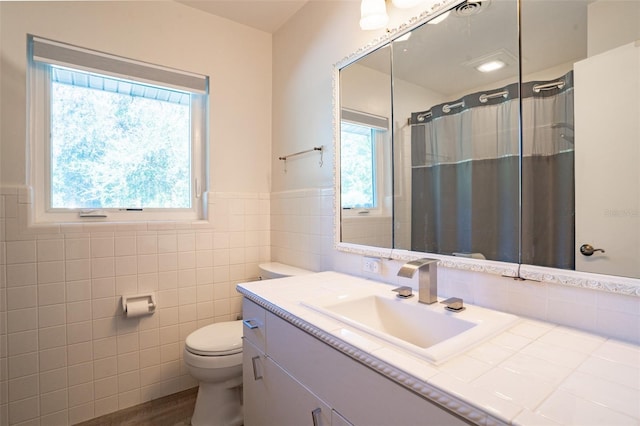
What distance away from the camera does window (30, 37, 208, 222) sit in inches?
66.2

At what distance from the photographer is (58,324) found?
5.38 feet

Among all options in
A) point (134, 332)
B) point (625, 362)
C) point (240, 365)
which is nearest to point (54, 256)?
point (134, 332)

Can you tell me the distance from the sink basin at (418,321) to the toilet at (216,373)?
0.78 metres

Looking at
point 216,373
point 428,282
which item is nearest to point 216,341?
point 216,373

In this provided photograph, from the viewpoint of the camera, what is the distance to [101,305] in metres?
1.74

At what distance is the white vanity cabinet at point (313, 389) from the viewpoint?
0.66 meters

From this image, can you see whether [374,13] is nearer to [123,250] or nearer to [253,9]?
[253,9]

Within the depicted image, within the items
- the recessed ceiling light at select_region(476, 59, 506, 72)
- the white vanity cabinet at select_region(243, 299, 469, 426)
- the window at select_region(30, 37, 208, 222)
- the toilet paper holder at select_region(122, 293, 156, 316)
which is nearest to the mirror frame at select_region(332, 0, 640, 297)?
the recessed ceiling light at select_region(476, 59, 506, 72)

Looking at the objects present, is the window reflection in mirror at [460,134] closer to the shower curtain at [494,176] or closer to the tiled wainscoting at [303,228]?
the shower curtain at [494,176]

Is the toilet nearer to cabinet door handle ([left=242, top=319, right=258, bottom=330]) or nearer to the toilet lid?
the toilet lid

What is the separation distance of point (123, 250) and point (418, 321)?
1676mm

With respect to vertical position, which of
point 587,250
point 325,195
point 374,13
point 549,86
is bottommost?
point 587,250

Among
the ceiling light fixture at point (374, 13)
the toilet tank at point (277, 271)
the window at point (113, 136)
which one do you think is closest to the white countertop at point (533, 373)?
the toilet tank at point (277, 271)

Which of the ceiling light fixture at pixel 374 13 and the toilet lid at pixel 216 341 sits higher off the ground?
the ceiling light fixture at pixel 374 13
